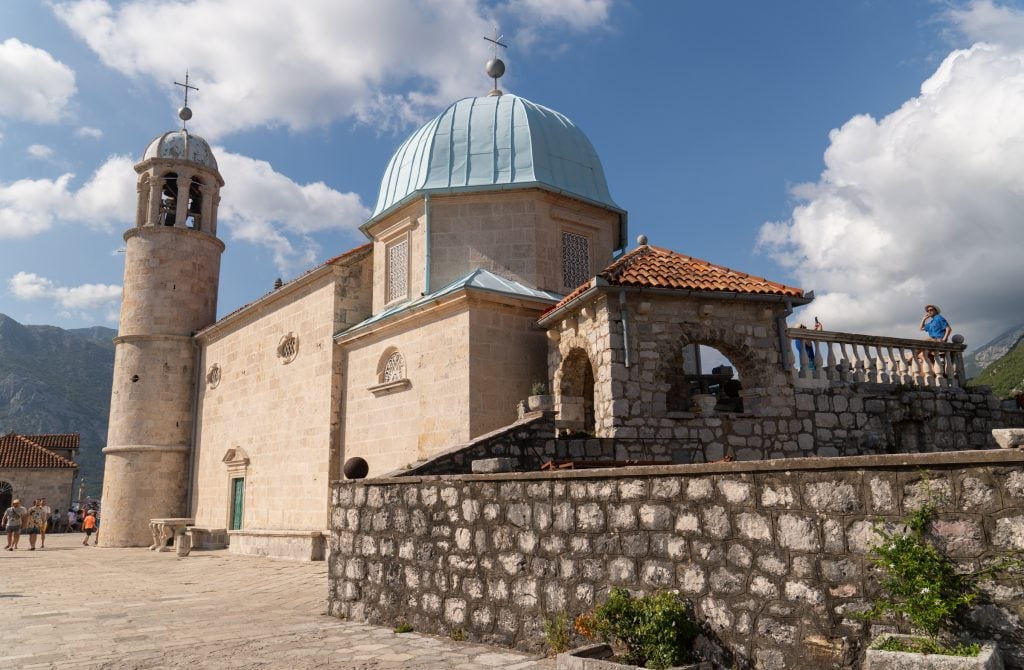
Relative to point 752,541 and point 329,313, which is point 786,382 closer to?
point 752,541

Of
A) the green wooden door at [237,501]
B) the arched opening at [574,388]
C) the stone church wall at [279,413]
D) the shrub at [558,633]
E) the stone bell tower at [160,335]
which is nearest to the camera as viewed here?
the shrub at [558,633]

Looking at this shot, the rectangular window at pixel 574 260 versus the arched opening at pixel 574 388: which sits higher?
the rectangular window at pixel 574 260

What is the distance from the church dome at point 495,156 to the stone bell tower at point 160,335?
11.1 m

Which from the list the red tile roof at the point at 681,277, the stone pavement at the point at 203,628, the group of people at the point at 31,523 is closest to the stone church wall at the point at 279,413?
the stone pavement at the point at 203,628

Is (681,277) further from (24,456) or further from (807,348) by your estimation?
(24,456)

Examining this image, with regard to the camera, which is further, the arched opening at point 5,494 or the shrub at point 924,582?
the arched opening at point 5,494

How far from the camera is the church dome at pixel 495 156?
50.3 ft

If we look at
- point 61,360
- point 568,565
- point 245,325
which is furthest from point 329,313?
point 61,360

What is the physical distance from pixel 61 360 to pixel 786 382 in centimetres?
13549

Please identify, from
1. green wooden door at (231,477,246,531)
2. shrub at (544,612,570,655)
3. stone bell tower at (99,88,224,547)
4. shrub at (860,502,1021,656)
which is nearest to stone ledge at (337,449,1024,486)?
shrub at (860,502,1021,656)

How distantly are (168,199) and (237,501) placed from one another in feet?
38.2

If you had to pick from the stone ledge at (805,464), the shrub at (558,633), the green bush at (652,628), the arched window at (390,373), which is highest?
the arched window at (390,373)

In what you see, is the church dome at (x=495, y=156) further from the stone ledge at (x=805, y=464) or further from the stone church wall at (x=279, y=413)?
the stone ledge at (x=805, y=464)

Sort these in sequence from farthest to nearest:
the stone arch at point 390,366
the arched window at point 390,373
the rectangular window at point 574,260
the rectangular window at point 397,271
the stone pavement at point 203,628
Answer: the rectangular window at point 397,271 < the rectangular window at point 574,260 < the stone arch at point 390,366 < the arched window at point 390,373 < the stone pavement at point 203,628
